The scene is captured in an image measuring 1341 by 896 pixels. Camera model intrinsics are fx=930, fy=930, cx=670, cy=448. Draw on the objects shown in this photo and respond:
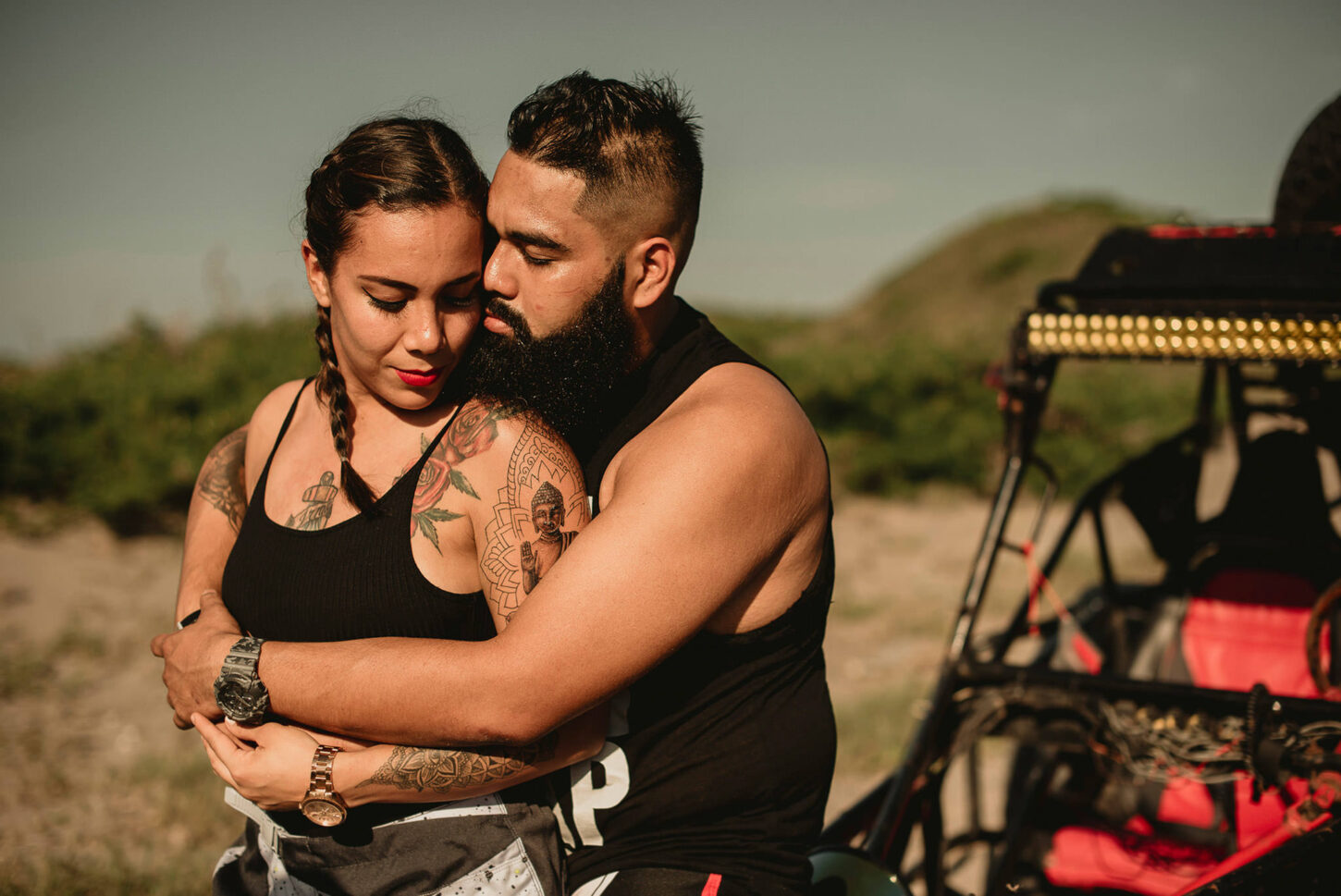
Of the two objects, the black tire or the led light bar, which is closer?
the led light bar

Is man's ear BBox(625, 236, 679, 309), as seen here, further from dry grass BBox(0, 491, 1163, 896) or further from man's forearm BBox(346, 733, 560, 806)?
dry grass BBox(0, 491, 1163, 896)

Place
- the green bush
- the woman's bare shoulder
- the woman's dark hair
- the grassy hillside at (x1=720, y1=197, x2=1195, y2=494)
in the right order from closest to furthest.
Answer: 1. the woman's dark hair
2. the woman's bare shoulder
3. the green bush
4. the grassy hillside at (x1=720, y1=197, x2=1195, y2=494)

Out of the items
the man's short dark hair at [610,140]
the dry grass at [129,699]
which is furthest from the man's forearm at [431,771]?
the dry grass at [129,699]

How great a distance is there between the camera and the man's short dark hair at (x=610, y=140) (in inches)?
83.2

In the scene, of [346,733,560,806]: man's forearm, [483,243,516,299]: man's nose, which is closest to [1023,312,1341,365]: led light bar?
[483,243,516,299]: man's nose

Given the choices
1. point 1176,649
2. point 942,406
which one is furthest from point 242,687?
point 942,406

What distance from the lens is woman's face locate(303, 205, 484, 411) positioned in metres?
1.91

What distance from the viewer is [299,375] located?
857 cm

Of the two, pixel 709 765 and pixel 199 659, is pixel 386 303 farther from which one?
pixel 709 765

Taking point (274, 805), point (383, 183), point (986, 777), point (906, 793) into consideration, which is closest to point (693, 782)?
point (274, 805)

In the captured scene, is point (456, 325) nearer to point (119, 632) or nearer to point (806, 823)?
point (806, 823)

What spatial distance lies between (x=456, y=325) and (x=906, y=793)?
186 cm

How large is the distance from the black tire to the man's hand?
3.48m

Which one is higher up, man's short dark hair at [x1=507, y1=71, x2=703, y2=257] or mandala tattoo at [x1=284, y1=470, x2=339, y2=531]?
man's short dark hair at [x1=507, y1=71, x2=703, y2=257]
